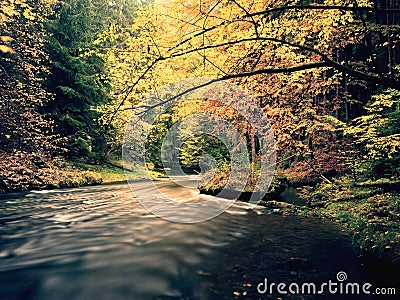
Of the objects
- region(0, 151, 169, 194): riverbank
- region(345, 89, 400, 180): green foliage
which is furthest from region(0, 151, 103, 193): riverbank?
region(345, 89, 400, 180): green foliage

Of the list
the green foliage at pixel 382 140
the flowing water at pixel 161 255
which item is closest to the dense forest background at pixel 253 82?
the green foliage at pixel 382 140

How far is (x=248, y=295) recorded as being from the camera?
3.80 meters

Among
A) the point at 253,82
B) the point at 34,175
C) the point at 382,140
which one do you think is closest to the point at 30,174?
the point at 34,175

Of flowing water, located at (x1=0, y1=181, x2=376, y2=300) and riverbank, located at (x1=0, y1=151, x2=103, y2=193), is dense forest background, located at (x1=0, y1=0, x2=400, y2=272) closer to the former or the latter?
riverbank, located at (x1=0, y1=151, x2=103, y2=193)

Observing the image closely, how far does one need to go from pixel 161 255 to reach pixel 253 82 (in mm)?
6019

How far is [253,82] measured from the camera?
901 cm

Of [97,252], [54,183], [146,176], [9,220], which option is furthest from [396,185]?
[146,176]

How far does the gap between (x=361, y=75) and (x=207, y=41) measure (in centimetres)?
249

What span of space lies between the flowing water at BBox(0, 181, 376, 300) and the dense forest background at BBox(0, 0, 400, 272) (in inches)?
53.9

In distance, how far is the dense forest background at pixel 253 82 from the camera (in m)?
4.51

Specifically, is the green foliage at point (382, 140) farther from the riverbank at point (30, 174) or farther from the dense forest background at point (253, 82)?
the riverbank at point (30, 174)

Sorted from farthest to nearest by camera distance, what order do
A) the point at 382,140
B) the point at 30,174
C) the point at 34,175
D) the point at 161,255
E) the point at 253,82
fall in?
the point at 34,175, the point at 30,174, the point at 253,82, the point at 382,140, the point at 161,255

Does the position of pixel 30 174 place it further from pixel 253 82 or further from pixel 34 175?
Result: pixel 253 82

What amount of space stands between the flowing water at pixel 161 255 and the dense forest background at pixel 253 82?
1368mm
